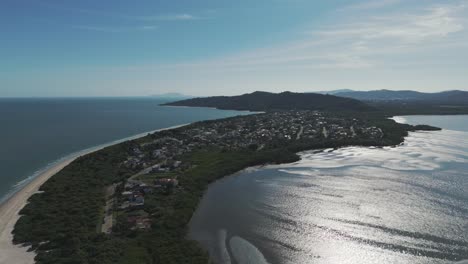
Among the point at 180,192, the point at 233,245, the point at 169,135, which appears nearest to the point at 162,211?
the point at 180,192

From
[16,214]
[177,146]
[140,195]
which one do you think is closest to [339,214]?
[140,195]

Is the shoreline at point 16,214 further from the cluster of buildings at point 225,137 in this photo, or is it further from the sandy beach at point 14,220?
the cluster of buildings at point 225,137

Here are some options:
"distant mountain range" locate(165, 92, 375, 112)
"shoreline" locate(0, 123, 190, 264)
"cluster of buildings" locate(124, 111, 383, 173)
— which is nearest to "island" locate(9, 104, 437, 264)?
"cluster of buildings" locate(124, 111, 383, 173)

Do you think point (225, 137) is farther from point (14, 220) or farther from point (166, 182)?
point (14, 220)

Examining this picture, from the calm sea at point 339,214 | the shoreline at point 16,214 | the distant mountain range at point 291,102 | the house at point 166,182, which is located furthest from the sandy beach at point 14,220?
the distant mountain range at point 291,102

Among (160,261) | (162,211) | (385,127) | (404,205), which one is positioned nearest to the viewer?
→ (160,261)

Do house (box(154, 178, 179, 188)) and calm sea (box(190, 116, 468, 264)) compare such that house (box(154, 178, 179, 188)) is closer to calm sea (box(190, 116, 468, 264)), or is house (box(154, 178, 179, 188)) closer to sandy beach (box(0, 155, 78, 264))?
calm sea (box(190, 116, 468, 264))

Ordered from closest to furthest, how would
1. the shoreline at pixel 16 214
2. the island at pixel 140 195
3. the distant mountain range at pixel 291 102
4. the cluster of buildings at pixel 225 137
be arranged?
the shoreline at pixel 16 214
the island at pixel 140 195
the cluster of buildings at pixel 225 137
the distant mountain range at pixel 291 102

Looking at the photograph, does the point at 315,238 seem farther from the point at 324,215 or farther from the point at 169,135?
the point at 169,135
